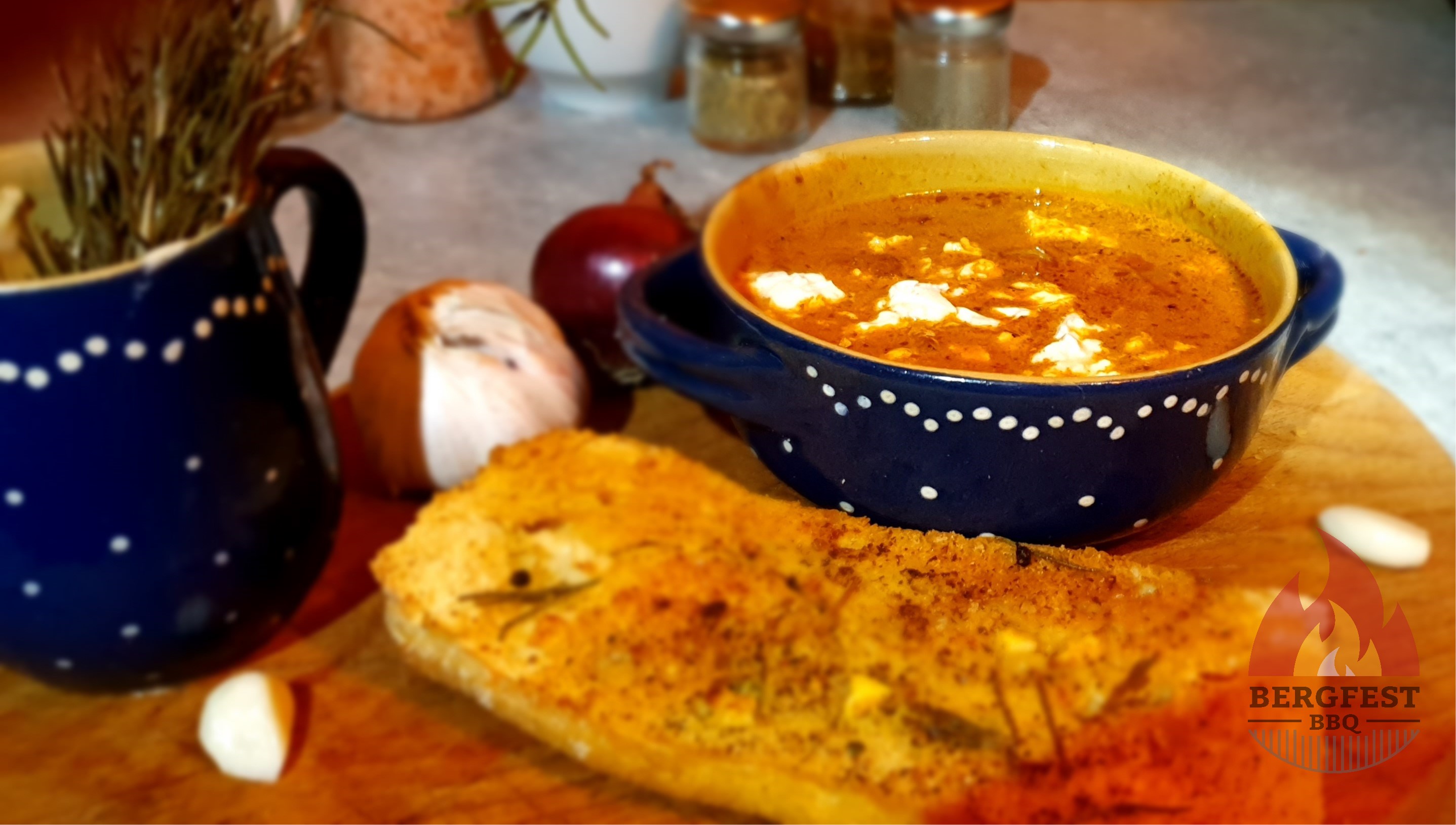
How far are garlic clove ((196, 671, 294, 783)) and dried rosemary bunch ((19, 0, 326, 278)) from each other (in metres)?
0.16

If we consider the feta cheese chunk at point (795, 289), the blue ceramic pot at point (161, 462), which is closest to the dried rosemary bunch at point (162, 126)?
the blue ceramic pot at point (161, 462)

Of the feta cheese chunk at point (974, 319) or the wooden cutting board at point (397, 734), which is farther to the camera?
the wooden cutting board at point (397, 734)

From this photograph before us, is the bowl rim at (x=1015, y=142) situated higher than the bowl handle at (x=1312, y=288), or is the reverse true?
the bowl rim at (x=1015, y=142)

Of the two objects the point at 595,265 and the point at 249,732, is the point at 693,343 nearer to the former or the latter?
Result: the point at 249,732

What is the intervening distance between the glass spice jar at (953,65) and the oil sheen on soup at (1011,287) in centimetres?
1

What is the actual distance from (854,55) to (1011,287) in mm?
172

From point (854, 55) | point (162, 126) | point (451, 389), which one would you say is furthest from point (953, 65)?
point (451, 389)

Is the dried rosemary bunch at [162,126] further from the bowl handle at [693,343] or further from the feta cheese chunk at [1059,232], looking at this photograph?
the feta cheese chunk at [1059,232]

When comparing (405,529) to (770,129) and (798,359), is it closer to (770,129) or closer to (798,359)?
(770,129)

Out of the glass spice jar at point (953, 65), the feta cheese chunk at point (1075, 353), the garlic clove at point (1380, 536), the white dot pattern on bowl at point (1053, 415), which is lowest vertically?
the garlic clove at point (1380, 536)

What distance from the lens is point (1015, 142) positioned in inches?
6.7

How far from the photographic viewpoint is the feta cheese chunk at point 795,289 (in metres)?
0.17

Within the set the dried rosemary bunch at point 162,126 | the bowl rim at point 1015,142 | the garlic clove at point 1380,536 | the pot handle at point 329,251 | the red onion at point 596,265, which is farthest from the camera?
the red onion at point 596,265

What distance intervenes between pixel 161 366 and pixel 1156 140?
0.34 meters
